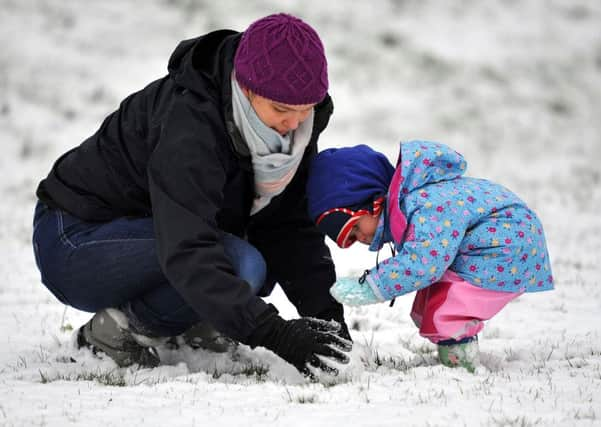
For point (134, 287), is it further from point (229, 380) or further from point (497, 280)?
point (497, 280)

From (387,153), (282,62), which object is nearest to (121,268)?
(282,62)

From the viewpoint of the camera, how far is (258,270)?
3311 mm

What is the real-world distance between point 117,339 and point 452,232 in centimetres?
159

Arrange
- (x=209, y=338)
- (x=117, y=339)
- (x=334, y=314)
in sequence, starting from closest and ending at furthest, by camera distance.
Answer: (x=117, y=339) < (x=334, y=314) < (x=209, y=338)

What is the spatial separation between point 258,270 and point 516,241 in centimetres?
114

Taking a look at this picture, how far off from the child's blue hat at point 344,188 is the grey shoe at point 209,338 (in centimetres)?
82

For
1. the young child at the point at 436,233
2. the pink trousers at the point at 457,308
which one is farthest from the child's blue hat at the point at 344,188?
the pink trousers at the point at 457,308

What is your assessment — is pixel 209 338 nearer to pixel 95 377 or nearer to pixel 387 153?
pixel 95 377

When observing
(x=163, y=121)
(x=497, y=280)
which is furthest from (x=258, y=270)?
(x=497, y=280)

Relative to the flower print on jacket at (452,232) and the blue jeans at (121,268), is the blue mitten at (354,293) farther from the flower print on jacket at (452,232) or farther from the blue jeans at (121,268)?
the blue jeans at (121,268)

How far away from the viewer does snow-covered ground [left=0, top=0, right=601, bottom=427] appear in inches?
106

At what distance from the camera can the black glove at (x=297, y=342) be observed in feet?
9.28

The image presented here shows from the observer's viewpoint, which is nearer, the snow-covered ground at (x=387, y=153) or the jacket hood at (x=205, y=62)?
the snow-covered ground at (x=387, y=153)

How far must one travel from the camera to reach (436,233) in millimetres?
3117
